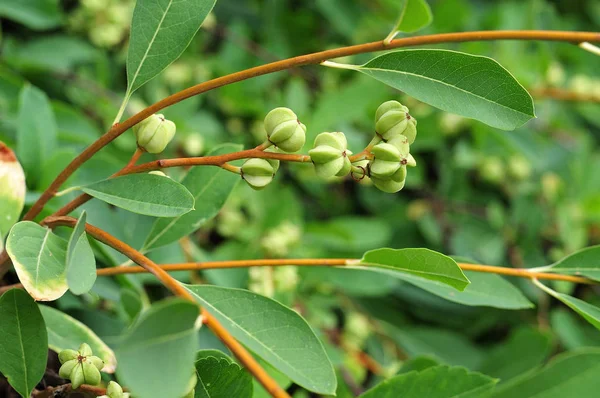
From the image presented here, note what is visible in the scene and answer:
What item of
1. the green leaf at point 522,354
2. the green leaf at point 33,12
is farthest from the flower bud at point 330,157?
the green leaf at point 33,12

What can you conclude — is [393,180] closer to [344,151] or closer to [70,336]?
[344,151]

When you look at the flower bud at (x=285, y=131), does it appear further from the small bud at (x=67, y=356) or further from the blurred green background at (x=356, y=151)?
the blurred green background at (x=356, y=151)

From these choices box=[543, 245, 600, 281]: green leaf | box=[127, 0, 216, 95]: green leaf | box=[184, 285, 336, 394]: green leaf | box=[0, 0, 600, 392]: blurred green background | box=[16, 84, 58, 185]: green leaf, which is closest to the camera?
box=[184, 285, 336, 394]: green leaf

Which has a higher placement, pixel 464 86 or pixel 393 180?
pixel 464 86

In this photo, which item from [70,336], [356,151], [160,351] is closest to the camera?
[160,351]

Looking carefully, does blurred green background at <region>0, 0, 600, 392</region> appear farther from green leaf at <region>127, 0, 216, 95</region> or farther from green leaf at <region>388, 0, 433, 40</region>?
green leaf at <region>388, 0, 433, 40</region>

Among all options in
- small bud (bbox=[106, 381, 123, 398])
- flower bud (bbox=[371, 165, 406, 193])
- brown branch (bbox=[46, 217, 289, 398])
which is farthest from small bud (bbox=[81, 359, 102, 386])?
flower bud (bbox=[371, 165, 406, 193])

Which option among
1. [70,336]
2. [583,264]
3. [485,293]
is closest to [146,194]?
[70,336]

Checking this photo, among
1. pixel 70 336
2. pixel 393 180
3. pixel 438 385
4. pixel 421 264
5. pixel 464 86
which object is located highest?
pixel 464 86
